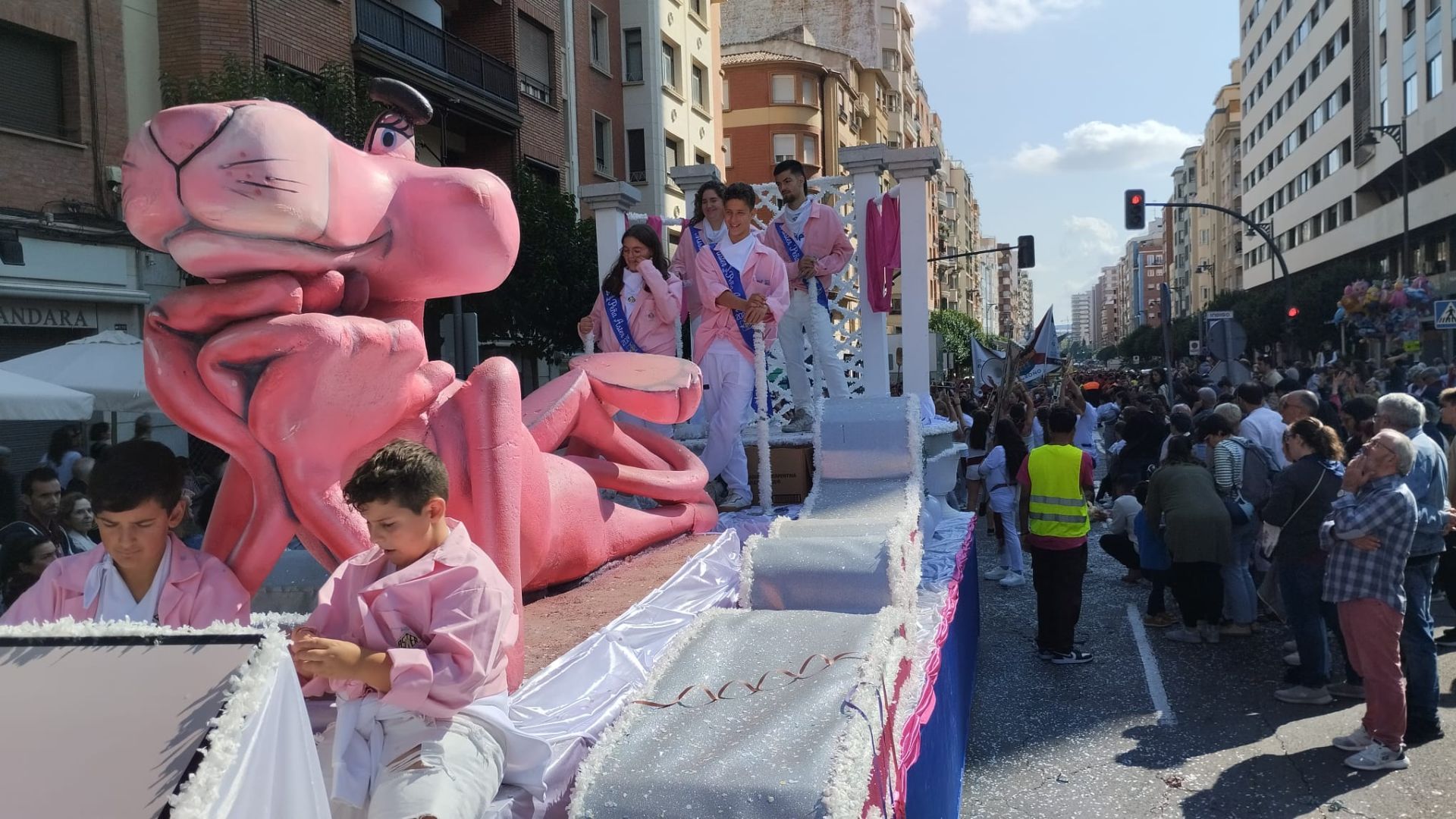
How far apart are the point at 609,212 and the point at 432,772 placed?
6.46m

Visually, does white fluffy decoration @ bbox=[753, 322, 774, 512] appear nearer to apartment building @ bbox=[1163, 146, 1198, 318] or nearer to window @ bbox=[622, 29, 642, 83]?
window @ bbox=[622, 29, 642, 83]

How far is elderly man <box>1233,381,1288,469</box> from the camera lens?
739 centimetres

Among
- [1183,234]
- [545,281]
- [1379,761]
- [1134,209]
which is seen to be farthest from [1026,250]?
[1183,234]

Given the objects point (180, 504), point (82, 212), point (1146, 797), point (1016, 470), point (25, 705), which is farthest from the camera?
point (82, 212)

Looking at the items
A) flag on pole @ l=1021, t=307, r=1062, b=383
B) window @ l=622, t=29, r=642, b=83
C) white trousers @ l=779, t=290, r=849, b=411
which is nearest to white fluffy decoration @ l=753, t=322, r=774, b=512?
white trousers @ l=779, t=290, r=849, b=411

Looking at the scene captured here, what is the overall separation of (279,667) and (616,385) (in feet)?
8.15

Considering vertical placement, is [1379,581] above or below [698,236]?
below

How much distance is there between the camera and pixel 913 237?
705 cm

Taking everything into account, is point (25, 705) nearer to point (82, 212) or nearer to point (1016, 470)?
point (1016, 470)

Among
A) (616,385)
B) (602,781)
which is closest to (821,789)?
(602,781)

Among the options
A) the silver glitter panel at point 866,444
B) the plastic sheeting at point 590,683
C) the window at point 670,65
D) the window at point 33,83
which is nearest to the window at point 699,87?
the window at point 670,65

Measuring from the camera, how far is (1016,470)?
8914 mm

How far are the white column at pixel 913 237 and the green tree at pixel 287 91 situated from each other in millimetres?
7135

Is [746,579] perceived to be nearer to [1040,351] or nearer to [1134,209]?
[1040,351]
